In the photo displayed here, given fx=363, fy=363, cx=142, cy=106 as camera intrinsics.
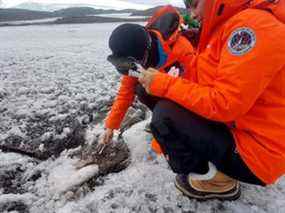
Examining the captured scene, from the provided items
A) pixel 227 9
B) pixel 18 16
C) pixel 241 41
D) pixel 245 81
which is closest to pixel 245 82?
pixel 245 81

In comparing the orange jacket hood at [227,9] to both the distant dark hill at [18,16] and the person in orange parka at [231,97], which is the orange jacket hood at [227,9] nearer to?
the person in orange parka at [231,97]

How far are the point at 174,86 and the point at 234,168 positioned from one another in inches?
21.2

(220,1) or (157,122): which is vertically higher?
(220,1)

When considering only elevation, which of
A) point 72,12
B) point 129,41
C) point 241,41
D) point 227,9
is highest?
point 227,9

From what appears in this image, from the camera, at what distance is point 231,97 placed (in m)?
1.64

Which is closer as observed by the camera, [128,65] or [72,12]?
[128,65]

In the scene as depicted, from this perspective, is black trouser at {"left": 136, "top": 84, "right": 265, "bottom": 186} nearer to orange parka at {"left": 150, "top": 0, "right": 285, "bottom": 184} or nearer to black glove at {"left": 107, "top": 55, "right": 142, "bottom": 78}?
orange parka at {"left": 150, "top": 0, "right": 285, "bottom": 184}

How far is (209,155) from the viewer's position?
74.8 inches

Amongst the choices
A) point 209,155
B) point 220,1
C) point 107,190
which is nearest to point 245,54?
point 220,1

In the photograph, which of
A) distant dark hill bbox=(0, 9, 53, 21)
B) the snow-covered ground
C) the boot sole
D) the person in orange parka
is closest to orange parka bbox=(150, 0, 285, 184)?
the person in orange parka

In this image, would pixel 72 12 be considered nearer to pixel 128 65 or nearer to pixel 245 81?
pixel 128 65

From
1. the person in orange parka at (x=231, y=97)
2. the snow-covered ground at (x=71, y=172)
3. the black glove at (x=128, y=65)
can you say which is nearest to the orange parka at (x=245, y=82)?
the person in orange parka at (x=231, y=97)

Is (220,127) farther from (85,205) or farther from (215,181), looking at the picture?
(85,205)

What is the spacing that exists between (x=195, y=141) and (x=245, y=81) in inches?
17.7
